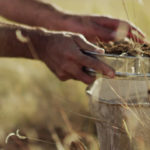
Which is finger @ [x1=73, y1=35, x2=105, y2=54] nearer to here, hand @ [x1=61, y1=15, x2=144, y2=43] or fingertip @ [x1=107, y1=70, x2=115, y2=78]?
fingertip @ [x1=107, y1=70, x2=115, y2=78]

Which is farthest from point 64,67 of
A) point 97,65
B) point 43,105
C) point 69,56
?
point 43,105

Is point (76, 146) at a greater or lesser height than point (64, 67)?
lesser

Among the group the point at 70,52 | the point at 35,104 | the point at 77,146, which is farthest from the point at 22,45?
the point at 35,104

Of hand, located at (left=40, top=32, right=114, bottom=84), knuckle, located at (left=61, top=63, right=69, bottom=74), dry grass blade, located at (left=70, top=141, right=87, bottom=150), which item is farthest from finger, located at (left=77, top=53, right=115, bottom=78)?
dry grass blade, located at (left=70, top=141, right=87, bottom=150)

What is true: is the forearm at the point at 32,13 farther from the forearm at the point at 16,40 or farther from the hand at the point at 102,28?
the forearm at the point at 16,40

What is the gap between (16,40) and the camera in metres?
2.12

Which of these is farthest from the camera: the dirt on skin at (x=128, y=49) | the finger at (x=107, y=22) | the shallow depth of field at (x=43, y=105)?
the shallow depth of field at (x=43, y=105)

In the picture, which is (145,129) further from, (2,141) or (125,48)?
(2,141)

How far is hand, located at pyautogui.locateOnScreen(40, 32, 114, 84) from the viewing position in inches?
60.2

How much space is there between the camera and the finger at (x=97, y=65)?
146cm

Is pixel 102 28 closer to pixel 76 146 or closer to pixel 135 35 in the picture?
pixel 135 35

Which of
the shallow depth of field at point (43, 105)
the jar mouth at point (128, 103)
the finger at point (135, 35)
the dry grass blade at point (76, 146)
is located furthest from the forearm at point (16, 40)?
the shallow depth of field at point (43, 105)

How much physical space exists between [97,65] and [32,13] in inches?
46.1

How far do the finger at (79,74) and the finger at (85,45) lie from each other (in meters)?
0.08
